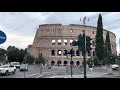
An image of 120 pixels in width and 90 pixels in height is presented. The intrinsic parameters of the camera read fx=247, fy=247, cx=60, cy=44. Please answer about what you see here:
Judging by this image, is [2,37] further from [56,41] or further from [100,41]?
[56,41]

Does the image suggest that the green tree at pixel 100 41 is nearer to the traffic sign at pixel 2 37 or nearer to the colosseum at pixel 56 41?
the colosseum at pixel 56 41

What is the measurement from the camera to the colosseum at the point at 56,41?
84963mm

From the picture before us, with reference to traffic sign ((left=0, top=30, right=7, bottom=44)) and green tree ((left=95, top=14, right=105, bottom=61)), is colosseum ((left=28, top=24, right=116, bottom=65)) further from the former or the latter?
traffic sign ((left=0, top=30, right=7, bottom=44))

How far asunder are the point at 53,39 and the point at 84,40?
236ft

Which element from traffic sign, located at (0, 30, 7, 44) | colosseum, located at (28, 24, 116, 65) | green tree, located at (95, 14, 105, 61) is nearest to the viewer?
traffic sign, located at (0, 30, 7, 44)

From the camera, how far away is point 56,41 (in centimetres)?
9119

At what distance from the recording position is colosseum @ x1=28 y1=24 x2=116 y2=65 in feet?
279

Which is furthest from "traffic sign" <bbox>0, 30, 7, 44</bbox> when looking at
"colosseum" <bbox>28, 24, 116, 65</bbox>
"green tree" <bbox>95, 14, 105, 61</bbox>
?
"colosseum" <bbox>28, 24, 116, 65</bbox>

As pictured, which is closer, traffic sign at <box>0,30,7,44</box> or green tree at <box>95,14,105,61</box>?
traffic sign at <box>0,30,7,44</box>

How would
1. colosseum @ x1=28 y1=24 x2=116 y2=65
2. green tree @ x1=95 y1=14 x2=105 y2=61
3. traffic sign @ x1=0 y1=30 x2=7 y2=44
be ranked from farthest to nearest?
colosseum @ x1=28 y1=24 x2=116 y2=65 < green tree @ x1=95 y1=14 x2=105 y2=61 < traffic sign @ x1=0 y1=30 x2=7 y2=44

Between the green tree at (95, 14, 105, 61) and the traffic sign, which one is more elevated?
the green tree at (95, 14, 105, 61)
